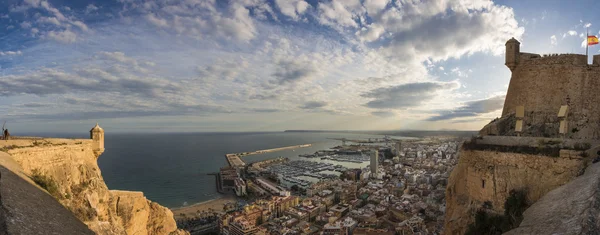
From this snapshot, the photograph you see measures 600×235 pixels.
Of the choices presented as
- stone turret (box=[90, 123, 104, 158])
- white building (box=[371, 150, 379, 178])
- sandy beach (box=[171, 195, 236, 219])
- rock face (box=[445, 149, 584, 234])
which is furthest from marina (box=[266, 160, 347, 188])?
rock face (box=[445, 149, 584, 234])

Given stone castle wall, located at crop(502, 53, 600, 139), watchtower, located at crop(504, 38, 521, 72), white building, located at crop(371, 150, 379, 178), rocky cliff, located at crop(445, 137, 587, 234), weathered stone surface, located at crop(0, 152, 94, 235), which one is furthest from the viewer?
white building, located at crop(371, 150, 379, 178)

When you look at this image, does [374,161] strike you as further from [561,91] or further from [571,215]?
[571,215]

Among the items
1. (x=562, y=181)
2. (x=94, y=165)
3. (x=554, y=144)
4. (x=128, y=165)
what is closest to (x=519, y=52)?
(x=554, y=144)

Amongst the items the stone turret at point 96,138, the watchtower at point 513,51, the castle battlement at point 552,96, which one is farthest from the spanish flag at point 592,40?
the stone turret at point 96,138

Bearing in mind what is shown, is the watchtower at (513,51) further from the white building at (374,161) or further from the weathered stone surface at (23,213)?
the white building at (374,161)

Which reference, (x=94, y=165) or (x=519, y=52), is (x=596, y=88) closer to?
(x=519, y=52)

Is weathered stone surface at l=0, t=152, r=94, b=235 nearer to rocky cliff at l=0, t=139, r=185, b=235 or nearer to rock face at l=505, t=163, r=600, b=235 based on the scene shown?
rocky cliff at l=0, t=139, r=185, b=235

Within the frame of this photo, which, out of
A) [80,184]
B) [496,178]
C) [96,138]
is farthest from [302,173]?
[496,178]
